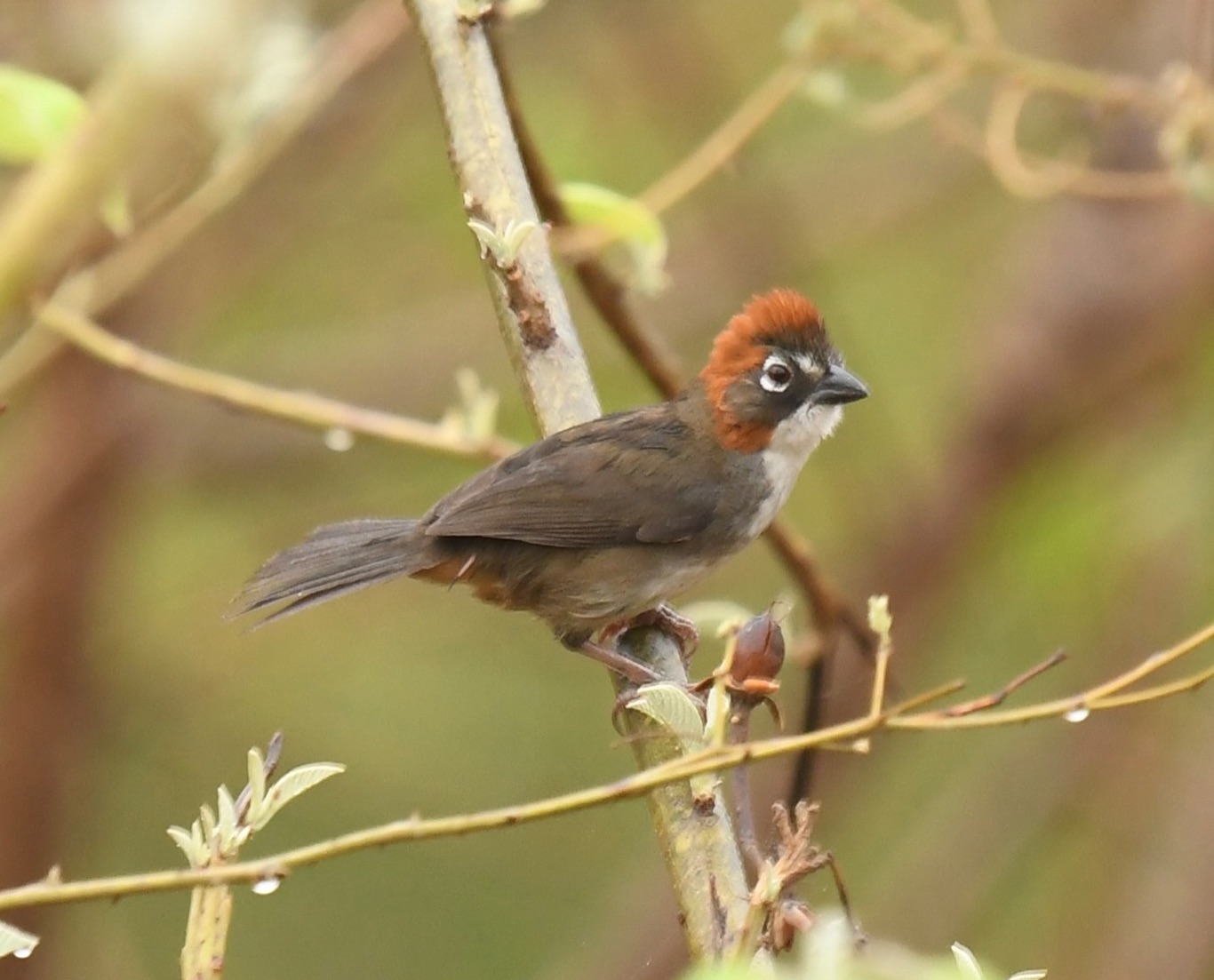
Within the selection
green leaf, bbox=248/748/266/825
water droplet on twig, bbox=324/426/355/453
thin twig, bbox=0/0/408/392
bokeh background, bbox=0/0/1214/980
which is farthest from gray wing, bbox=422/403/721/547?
green leaf, bbox=248/748/266/825

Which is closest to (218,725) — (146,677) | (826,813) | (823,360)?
(146,677)

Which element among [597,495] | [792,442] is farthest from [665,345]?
[792,442]

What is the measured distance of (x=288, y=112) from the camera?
3.65 metres

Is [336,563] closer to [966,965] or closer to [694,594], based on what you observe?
[966,965]

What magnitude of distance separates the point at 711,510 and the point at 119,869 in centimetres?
483

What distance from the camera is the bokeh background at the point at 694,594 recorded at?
5539 millimetres

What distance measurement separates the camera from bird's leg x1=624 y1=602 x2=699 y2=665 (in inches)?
147

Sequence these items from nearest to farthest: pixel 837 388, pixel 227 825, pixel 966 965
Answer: pixel 966 965, pixel 227 825, pixel 837 388

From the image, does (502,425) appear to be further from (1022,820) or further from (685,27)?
(1022,820)

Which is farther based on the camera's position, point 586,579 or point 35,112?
point 586,579

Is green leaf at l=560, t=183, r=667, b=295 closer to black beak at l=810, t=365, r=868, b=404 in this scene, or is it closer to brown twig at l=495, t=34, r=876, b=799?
brown twig at l=495, t=34, r=876, b=799

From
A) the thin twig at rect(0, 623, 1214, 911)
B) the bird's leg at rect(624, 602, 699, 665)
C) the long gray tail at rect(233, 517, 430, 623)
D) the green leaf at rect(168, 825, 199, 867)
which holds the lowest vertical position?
the thin twig at rect(0, 623, 1214, 911)

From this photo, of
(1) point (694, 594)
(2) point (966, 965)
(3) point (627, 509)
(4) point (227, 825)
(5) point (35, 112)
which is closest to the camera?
(2) point (966, 965)

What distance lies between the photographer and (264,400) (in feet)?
10.7
